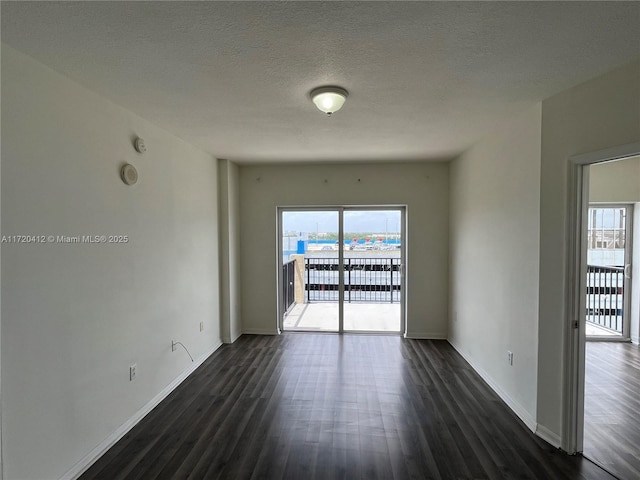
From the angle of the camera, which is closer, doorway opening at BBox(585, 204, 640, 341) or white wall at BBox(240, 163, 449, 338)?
doorway opening at BBox(585, 204, 640, 341)

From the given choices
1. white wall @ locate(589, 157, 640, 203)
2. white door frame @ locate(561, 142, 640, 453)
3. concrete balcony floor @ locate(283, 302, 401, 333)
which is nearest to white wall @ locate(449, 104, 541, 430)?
white door frame @ locate(561, 142, 640, 453)

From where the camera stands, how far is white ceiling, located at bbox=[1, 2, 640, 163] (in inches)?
52.2

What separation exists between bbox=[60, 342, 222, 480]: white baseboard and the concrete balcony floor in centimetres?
179

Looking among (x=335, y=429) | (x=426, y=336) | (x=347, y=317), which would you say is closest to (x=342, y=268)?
(x=347, y=317)

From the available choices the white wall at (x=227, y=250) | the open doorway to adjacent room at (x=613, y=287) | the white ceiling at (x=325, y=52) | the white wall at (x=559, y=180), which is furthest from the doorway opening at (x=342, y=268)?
the white wall at (x=559, y=180)

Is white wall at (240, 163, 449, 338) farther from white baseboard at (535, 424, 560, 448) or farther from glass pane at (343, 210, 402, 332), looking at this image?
white baseboard at (535, 424, 560, 448)

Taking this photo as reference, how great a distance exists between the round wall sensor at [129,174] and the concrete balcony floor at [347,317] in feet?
10.3

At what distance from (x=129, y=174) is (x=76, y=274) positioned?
2.79 feet

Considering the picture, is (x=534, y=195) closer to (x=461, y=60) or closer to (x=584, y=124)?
(x=584, y=124)

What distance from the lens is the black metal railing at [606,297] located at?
13.7ft

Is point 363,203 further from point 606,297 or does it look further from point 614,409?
point 606,297

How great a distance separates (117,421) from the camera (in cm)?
231

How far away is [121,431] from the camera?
2.33 meters

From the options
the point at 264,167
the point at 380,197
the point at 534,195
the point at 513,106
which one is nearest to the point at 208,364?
the point at 264,167
